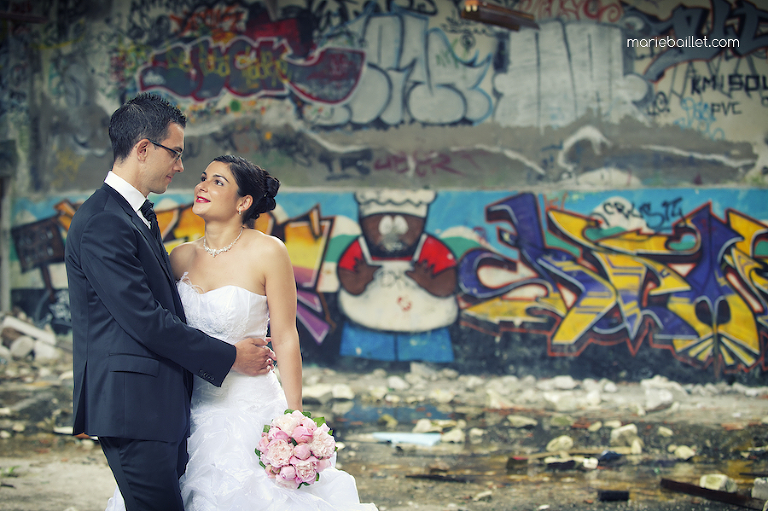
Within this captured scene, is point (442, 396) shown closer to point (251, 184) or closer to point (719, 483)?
point (719, 483)

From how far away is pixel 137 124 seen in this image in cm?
276

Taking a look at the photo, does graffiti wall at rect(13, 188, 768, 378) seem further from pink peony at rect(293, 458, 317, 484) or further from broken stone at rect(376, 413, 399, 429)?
pink peony at rect(293, 458, 317, 484)

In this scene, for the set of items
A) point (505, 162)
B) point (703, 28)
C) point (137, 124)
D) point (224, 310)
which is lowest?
point (224, 310)

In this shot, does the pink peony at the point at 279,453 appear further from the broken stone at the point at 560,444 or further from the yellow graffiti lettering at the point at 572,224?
the yellow graffiti lettering at the point at 572,224

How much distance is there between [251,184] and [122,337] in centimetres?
103

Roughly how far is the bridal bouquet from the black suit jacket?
40cm

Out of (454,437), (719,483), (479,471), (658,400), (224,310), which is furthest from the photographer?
(658,400)

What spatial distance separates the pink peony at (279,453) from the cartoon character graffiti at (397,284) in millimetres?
6311

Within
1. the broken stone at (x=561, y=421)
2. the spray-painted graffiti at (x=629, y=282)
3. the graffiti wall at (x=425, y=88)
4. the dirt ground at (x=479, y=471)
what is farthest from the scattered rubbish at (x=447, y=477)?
the graffiti wall at (x=425, y=88)

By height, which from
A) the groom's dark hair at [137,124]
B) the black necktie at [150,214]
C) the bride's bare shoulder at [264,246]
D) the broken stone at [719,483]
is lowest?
the broken stone at [719,483]

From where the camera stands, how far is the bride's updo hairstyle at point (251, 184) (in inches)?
124

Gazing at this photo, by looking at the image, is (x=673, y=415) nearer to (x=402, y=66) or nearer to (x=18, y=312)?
(x=402, y=66)

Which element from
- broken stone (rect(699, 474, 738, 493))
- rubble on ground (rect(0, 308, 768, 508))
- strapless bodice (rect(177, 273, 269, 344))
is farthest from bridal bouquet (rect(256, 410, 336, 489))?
broken stone (rect(699, 474, 738, 493))

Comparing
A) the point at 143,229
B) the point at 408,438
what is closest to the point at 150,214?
the point at 143,229
